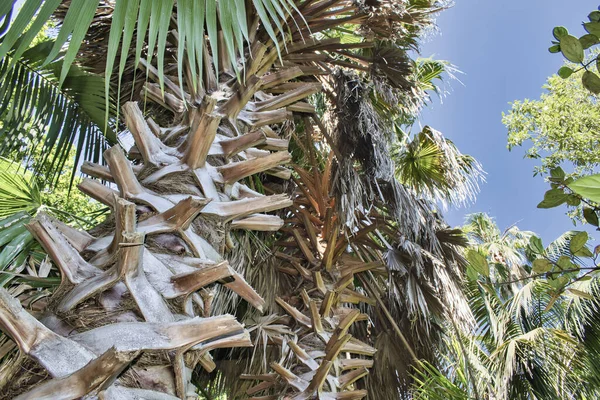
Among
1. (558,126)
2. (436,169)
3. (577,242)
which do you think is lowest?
(577,242)

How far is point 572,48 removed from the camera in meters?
1.22

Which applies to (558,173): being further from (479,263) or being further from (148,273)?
(148,273)

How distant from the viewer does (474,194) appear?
5105mm

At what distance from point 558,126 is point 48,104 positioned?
1073 centimetres

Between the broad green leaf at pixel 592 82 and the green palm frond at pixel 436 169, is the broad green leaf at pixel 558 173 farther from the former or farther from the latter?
the green palm frond at pixel 436 169

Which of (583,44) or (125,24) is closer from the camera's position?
(125,24)

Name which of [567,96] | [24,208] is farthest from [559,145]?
[24,208]

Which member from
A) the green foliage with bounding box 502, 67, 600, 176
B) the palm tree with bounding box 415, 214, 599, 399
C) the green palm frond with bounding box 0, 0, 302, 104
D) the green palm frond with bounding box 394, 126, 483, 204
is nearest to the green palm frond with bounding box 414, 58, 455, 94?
the green palm frond with bounding box 394, 126, 483, 204

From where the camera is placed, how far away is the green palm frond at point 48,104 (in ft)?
8.68

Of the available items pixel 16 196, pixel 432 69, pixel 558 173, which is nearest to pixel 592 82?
pixel 558 173

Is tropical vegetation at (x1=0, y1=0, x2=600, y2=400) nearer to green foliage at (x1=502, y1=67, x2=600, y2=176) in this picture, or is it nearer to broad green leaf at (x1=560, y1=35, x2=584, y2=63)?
broad green leaf at (x1=560, y1=35, x2=584, y2=63)

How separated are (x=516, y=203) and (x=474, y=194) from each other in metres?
18.1

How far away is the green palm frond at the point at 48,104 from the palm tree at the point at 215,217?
0.98 feet

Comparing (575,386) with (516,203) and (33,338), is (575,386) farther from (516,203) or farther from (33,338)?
(516,203)
